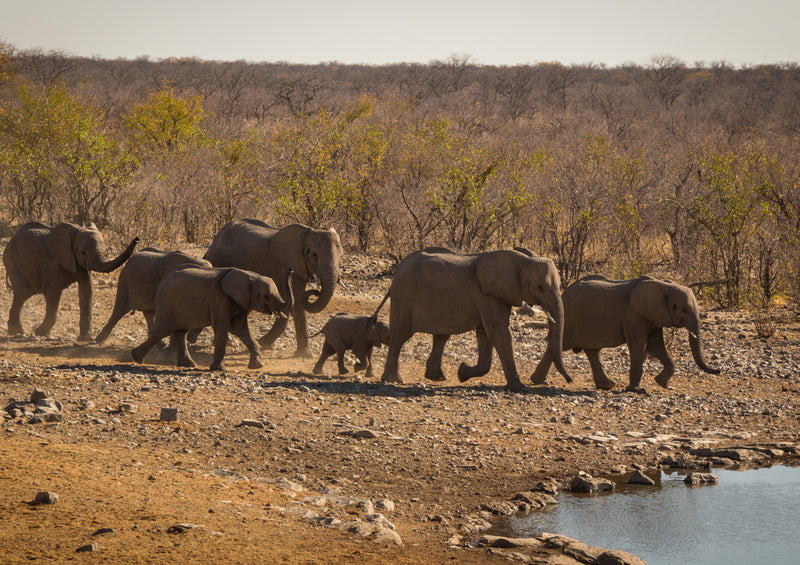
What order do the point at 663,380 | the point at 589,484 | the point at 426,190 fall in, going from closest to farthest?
the point at 589,484 → the point at 663,380 → the point at 426,190

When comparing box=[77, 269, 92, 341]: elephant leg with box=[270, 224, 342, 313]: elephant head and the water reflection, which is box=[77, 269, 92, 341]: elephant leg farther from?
the water reflection

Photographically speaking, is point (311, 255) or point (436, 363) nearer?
point (436, 363)

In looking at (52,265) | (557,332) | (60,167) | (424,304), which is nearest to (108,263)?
(52,265)

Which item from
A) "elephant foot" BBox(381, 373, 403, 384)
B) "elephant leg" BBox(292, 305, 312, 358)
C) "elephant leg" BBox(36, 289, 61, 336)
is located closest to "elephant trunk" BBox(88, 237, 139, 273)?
"elephant leg" BBox(36, 289, 61, 336)

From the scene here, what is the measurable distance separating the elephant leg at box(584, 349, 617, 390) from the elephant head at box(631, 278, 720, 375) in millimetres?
1140

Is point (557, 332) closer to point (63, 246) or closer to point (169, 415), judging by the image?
point (169, 415)

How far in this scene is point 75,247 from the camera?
17.2 m

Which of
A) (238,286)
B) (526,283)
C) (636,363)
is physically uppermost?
(526,283)

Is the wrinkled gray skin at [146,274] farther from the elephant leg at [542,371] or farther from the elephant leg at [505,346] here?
the elephant leg at [542,371]

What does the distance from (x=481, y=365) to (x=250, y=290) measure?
3.60 m

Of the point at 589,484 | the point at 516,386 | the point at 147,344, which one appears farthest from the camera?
the point at 147,344

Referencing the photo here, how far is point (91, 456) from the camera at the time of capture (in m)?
9.54

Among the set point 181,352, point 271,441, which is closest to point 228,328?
point 181,352

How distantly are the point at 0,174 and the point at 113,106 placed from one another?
80.8 feet
